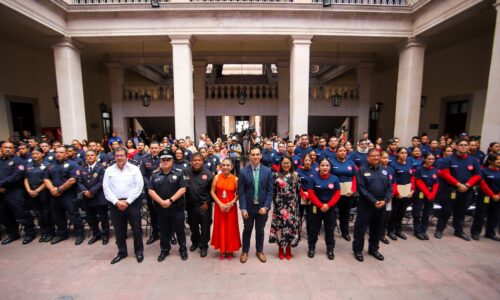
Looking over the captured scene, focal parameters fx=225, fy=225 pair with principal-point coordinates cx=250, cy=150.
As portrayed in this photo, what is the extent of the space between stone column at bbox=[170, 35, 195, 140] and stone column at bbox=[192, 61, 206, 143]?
383 centimetres

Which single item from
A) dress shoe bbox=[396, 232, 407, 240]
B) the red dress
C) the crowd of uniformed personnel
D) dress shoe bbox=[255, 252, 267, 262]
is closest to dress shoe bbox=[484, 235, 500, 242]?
the crowd of uniformed personnel

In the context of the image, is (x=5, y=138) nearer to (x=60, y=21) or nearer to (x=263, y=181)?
(x=60, y=21)

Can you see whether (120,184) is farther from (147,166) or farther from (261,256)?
(261,256)

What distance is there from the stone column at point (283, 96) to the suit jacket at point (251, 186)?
9.32 meters

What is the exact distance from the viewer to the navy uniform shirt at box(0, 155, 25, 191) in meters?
4.29

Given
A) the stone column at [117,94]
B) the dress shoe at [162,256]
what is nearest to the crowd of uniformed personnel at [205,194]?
the dress shoe at [162,256]

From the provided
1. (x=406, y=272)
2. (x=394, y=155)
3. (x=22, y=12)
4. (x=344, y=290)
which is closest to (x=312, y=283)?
(x=344, y=290)

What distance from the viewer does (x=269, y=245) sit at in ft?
14.1

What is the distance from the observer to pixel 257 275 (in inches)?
133

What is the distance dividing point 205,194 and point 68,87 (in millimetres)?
8548

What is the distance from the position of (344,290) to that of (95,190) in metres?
4.42

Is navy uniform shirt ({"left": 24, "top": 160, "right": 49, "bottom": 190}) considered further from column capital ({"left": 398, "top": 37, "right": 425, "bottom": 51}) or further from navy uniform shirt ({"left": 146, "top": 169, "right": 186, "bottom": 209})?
column capital ({"left": 398, "top": 37, "right": 425, "bottom": 51})

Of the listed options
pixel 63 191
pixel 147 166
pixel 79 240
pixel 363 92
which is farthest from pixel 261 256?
pixel 363 92

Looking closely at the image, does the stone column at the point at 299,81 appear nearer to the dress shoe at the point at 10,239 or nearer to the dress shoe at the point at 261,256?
the dress shoe at the point at 261,256
